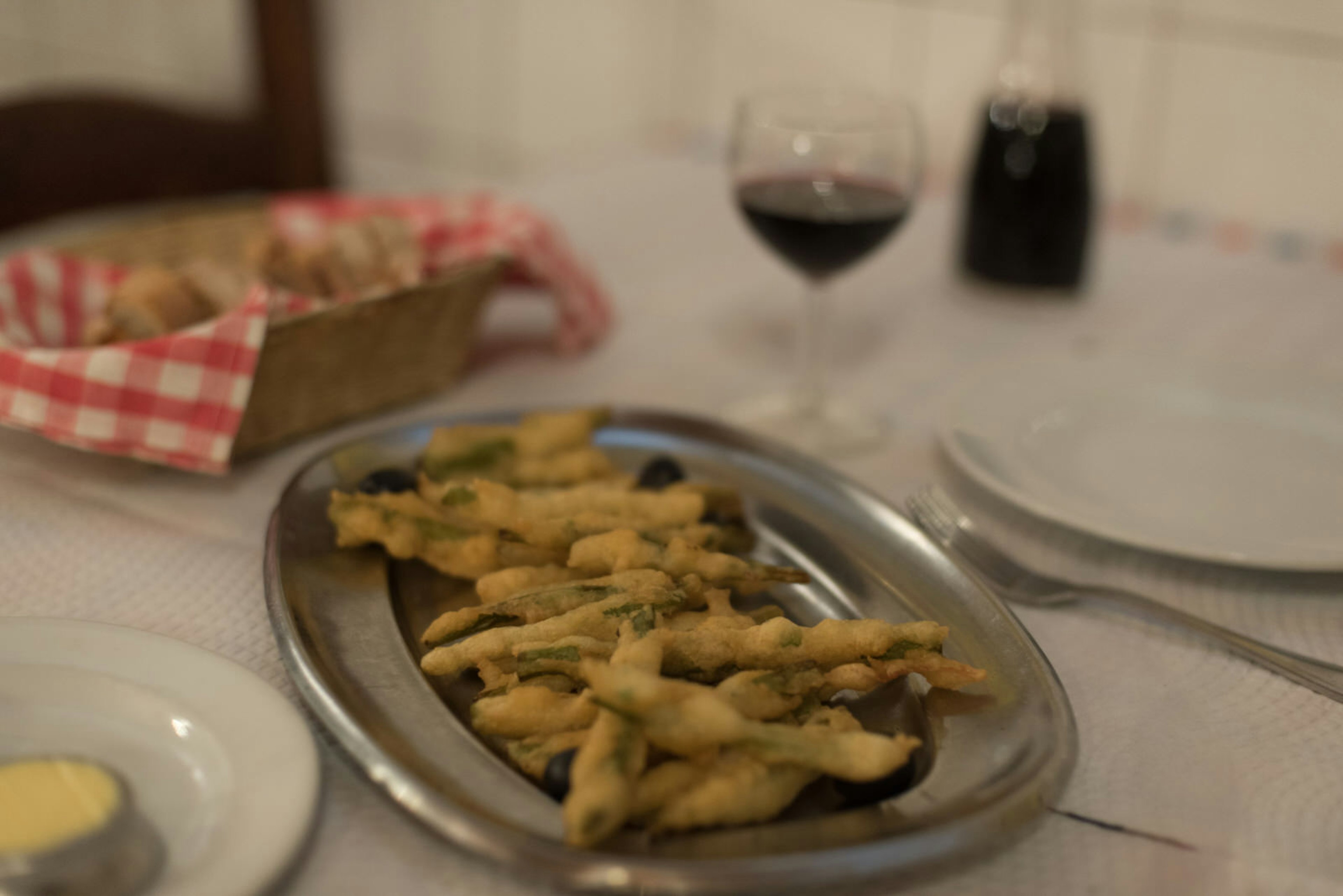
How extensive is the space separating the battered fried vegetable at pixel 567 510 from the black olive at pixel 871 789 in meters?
0.19

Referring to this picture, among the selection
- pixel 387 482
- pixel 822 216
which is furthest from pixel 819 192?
pixel 387 482

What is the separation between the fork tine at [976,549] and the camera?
627 millimetres

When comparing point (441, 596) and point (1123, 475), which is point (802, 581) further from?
point (1123, 475)

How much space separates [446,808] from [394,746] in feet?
0.17

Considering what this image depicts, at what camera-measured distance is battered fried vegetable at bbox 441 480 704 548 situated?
568 mm

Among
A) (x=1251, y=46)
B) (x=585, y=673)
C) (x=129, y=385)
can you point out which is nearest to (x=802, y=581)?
(x=585, y=673)

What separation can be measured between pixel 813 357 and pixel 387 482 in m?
0.35

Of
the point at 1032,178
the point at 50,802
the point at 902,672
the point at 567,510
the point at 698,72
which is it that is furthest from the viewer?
the point at 698,72

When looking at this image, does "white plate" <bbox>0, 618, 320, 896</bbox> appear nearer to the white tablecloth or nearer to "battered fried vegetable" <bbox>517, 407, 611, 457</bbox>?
the white tablecloth

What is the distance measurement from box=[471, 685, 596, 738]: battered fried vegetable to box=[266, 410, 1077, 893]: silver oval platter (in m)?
0.01

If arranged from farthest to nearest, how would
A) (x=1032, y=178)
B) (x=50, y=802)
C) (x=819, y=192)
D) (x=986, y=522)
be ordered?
(x=1032, y=178) → (x=819, y=192) → (x=986, y=522) → (x=50, y=802)

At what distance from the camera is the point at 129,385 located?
67cm

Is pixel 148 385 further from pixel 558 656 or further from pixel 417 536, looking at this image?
pixel 558 656

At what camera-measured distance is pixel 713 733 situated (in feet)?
1.36
